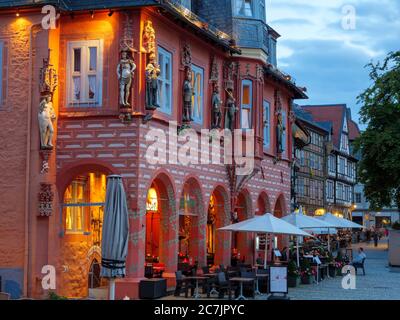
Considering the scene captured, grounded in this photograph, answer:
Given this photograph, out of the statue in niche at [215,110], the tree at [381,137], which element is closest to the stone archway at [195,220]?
the statue in niche at [215,110]

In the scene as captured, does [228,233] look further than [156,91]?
Yes

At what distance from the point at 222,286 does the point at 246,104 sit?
33.8ft

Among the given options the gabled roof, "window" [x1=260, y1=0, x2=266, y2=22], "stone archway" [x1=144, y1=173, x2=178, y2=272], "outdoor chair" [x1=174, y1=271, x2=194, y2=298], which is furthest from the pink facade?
the gabled roof

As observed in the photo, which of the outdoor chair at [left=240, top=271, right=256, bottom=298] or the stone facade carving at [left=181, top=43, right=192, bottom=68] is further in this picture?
the stone facade carving at [left=181, top=43, right=192, bottom=68]

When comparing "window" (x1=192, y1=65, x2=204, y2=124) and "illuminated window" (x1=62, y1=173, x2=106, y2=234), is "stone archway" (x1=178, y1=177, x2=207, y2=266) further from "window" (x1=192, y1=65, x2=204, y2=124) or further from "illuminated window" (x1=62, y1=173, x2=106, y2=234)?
"illuminated window" (x1=62, y1=173, x2=106, y2=234)

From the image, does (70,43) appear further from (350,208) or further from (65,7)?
(350,208)

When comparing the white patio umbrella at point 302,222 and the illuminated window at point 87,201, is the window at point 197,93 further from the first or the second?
the white patio umbrella at point 302,222

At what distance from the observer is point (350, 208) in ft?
332

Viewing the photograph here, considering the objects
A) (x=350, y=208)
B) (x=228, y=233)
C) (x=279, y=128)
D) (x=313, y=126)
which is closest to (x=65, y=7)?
(x=228, y=233)

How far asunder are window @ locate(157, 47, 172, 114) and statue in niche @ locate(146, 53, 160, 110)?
1.31 m

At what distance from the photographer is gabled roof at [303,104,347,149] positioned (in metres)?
96.2

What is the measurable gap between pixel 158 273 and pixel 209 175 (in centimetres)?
507

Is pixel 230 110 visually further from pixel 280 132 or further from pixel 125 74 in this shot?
pixel 125 74

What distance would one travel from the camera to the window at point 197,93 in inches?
1103
